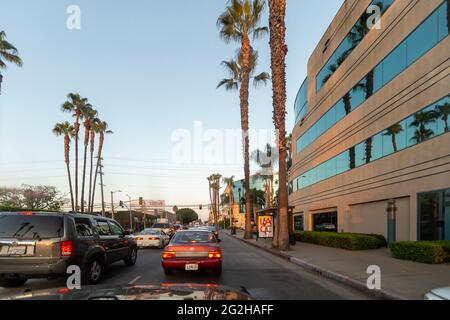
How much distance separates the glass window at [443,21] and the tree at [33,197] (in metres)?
65.4

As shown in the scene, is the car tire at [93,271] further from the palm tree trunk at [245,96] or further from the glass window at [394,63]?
the palm tree trunk at [245,96]

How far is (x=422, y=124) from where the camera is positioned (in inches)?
766

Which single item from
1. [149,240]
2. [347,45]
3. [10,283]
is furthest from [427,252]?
[347,45]

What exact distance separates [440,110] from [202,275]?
42.4 feet

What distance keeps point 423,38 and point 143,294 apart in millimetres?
19490

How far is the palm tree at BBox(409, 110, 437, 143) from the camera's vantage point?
1873 centimetres

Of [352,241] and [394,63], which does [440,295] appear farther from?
[394,63]

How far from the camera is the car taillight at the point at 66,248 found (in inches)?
359

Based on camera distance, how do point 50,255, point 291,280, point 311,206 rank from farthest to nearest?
point 311,206, point 291,280, point 50,255

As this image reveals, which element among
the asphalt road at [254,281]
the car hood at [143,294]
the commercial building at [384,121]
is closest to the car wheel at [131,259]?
the asphalt road at [254,281]

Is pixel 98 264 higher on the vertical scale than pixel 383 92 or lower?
lower
